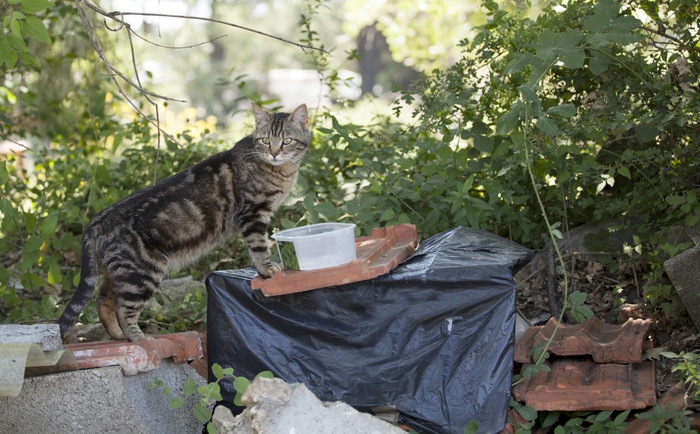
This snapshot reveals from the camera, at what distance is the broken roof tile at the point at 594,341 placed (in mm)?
3303

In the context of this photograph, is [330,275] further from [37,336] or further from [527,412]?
[37,336]

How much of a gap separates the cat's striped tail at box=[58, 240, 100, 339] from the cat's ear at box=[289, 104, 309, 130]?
4.48 ft

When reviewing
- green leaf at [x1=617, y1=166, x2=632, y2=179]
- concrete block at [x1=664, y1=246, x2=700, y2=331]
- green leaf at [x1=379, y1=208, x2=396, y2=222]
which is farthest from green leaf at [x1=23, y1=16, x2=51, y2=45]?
concrete block at [x1=664, y1=246, x2=700, y2=331]

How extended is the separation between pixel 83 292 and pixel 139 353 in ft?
2.22

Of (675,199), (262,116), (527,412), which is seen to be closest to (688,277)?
(675,199)

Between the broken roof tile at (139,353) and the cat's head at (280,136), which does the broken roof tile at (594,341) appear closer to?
the broken roof tile at (139,353)

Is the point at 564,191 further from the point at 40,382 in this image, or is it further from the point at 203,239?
the point at 40,382

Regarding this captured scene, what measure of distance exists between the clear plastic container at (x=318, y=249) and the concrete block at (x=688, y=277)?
5.12 feet

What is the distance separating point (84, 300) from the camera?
11.5 ft

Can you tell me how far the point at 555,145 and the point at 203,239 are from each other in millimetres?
2032

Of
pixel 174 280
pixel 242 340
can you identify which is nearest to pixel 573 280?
pixel 242 340

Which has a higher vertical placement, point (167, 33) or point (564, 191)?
point (167, 33)

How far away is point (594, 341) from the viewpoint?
342 centimetres

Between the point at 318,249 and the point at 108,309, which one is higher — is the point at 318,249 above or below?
above
